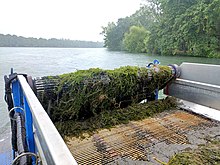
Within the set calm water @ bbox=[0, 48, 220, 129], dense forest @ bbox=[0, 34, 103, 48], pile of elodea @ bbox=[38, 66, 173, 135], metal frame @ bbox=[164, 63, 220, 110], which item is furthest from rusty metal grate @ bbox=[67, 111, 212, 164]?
dense forest @ bbox=[0, 34, 103, 48]

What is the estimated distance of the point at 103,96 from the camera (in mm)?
2049

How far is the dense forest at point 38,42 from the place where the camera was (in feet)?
87.7

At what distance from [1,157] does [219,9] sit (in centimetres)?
1515

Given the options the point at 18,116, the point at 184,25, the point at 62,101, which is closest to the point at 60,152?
the point at 18,116

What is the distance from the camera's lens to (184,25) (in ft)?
51.0

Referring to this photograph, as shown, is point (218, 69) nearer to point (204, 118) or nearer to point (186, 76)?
point (186, 76)

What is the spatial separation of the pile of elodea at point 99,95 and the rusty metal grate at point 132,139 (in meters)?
0.16

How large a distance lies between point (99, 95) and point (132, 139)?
0.56 meters

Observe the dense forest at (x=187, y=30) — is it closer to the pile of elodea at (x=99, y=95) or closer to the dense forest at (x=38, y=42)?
the pile of elodea at (x=99, y=95)

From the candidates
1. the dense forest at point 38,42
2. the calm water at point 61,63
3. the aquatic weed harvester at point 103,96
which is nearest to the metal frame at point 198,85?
the aquatic weed harvester at point 103,96

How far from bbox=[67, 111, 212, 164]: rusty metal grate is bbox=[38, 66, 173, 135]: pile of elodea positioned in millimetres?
158

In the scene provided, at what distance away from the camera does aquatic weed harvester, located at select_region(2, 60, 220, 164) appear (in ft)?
4.96

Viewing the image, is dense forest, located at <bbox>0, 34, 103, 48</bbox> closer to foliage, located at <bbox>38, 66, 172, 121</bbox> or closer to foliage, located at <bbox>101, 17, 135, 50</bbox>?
foliage, located at <bbox>101, 17, 135, 50</bbox>

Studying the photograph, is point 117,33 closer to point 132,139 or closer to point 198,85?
point 198,85
